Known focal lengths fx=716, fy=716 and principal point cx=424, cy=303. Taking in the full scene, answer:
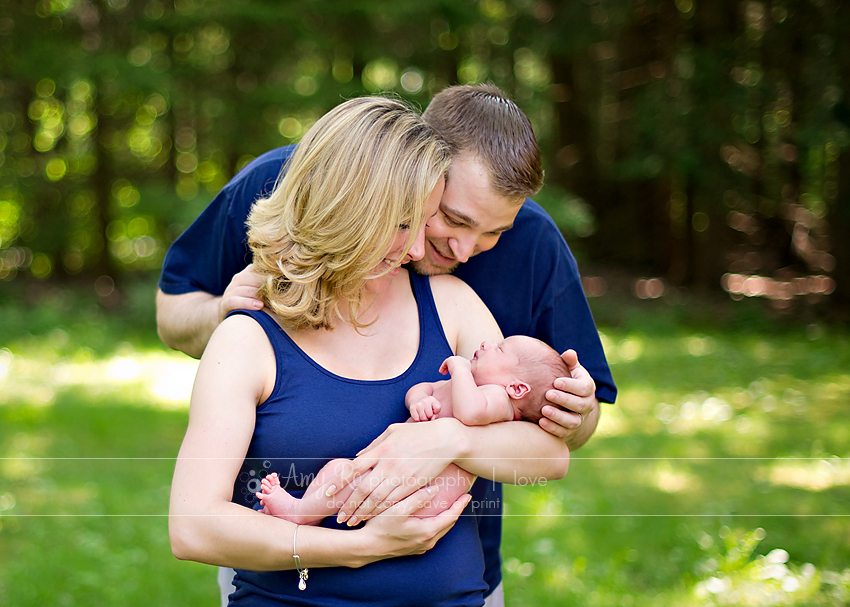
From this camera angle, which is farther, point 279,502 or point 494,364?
point 494,364

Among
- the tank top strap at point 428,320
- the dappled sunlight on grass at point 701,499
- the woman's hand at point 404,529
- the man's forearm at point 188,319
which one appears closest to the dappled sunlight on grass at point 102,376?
the dappled sunlight on grass at point 701,499

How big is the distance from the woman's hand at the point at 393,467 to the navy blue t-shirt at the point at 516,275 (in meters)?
0.59

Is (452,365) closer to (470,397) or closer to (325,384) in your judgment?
(470,397)

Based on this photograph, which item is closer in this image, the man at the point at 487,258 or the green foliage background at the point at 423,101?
the man at the point at 487,258

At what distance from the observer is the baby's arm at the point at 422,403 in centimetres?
195

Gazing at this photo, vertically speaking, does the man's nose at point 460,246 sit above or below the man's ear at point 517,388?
above

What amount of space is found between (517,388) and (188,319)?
113cm

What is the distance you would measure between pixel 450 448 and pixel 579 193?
14.6 metres

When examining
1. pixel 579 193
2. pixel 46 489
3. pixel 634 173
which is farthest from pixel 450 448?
pixel 579 193

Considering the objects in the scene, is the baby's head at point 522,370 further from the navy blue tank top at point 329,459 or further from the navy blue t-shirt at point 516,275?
the navy blue tank top at point 329,459

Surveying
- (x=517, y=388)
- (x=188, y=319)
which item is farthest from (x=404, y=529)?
(x=188, y=319)

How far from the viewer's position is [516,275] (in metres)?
2.39

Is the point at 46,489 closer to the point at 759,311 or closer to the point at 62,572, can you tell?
the point at 62,572

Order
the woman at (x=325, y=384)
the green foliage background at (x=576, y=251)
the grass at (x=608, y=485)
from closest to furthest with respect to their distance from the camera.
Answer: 1. the woman at (x=325, y=384)
2. the grass at (x=608, y=485)
3. the green foliage background at (x=576, y=251)
